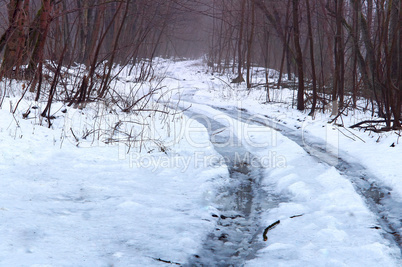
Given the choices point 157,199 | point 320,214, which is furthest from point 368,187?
point 157,199

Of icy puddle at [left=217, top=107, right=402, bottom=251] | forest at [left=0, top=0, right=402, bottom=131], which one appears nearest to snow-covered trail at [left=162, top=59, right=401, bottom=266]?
icy puddle at [left=217, top=107, right=402, bottom=251]

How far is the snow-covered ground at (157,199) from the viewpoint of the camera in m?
2.24

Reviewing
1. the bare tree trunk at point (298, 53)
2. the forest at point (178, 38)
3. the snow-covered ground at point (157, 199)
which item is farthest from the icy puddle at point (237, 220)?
the bare tree trunk at point (298, 53)

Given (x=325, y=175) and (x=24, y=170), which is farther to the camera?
(x=325, y=175)

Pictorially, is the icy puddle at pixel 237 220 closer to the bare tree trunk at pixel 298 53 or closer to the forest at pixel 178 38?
the forest at pixel 178 38

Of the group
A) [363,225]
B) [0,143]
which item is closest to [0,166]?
[0,143]

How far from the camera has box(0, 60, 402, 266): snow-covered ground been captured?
224 centimetres

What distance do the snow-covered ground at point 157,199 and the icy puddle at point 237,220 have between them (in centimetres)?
7

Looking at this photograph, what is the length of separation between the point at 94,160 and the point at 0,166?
3.45ft

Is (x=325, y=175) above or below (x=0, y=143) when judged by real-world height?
below

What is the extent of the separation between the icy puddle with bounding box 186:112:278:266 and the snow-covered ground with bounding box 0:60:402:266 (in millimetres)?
68

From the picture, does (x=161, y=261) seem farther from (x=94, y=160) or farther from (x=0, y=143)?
(x=0, y=143)

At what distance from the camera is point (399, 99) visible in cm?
654

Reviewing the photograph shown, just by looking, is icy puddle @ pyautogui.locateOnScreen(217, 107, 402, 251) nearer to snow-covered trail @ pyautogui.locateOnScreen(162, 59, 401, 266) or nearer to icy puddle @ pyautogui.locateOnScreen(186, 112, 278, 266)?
snow-covered trail @ pyautogui.locateOnScreen(162, 59, 401, 266)
